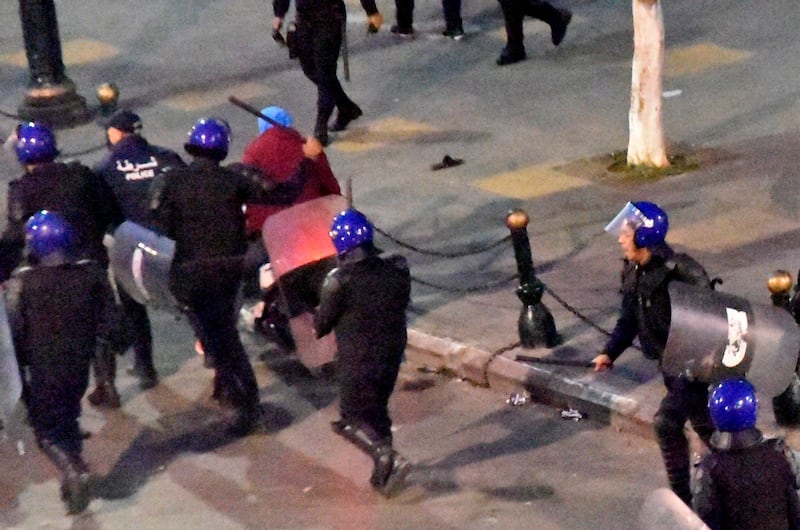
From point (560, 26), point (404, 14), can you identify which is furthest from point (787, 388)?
point (404, 14)

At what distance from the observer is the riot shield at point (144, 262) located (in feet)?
29.8

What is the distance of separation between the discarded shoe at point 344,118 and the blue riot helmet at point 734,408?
9.33 m

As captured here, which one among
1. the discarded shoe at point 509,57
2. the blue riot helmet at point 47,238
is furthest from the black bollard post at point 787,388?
the discarded shoe at point 509,57

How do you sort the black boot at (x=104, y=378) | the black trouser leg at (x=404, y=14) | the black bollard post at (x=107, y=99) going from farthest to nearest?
the black trouser leg at (x=404, y=14), the black bollard post at (x=107, y=99), the black boot at (x=104, y=378)

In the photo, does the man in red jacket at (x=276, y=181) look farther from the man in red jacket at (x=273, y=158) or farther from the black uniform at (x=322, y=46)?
the black uniform at (x=322, y=46)

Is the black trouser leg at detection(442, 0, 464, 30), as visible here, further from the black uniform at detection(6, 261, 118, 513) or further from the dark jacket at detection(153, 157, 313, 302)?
the black uniform at detection(6, 261, 118, 513)

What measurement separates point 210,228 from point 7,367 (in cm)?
155

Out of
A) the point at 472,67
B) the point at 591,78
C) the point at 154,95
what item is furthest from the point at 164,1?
the point at 591,78

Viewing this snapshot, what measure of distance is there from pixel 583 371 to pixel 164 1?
42.3ft

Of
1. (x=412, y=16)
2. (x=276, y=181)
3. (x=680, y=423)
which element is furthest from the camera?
(x=412, y=16)

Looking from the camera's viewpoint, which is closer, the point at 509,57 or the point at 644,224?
the point at 644,224

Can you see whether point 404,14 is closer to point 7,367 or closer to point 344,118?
point 344,118

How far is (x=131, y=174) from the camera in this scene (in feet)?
31.7

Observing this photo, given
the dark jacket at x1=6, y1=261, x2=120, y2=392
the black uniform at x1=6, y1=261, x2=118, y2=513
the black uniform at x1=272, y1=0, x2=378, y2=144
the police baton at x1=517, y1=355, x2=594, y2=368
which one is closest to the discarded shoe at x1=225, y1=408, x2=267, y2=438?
the black uniform at x1=6, y1=261, x2=118, y2=513
